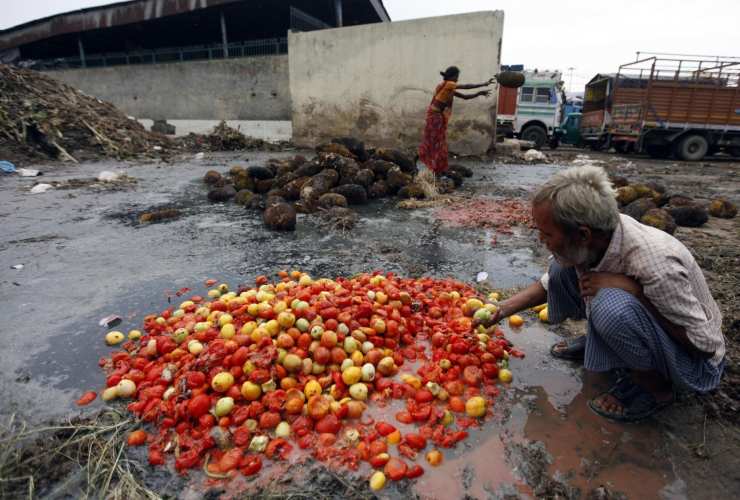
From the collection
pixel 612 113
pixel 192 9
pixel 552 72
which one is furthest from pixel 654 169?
pixel 192 9

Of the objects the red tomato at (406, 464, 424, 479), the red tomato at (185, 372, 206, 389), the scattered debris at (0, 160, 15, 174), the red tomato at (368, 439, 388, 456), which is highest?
the scattered debris at (0, 160, 15, 174)

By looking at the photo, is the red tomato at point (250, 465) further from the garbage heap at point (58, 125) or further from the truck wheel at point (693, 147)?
the truck wheel at point (693, 147)

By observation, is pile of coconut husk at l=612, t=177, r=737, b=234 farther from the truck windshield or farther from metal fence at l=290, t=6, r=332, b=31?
metal fence at l=290, t=6, r=332, b=31

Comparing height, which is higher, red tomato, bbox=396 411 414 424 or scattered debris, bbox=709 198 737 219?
scattered debris, bbox=709 198 737 219

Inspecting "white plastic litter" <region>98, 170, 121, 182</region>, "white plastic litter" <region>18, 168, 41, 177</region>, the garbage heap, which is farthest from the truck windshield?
"white plastic litter" <region>18, 168, 41, 177</region>

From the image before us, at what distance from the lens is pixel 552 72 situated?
60.6 ft

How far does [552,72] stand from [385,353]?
1978 centimetres

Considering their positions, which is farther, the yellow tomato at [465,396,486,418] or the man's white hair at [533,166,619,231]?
the yellow tomato at [465,396,486,418]

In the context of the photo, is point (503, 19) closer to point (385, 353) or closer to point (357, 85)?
point (357, 85)

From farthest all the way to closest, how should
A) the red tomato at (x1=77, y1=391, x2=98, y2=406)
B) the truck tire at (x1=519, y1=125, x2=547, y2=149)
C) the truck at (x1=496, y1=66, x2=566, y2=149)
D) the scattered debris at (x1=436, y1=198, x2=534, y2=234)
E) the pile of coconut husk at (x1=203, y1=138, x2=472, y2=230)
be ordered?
1. the truck tire at (x1=519, y1=125, x2=547, y2=149)
2. the truck at (x1=496, y1=66, x2=566, y2=149)
3. the pile of coconut husk at (x1=203, y1=138, x2=472, y2=230)
4. the scattered debris at (x1=436, y1=198, x2=534, y2=234)
5. the red tomato at (x1=77, y1=391, x2=98, y2=406)

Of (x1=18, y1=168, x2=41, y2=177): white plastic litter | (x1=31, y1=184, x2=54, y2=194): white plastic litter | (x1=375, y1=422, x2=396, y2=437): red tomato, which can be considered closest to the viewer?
(x1=375, y1=422, x2=396, y2=437): red tomato

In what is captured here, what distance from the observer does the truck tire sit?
18734mm

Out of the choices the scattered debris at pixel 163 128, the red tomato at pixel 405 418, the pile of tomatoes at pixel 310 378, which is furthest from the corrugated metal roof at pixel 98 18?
the red tomato at pixel 405 418

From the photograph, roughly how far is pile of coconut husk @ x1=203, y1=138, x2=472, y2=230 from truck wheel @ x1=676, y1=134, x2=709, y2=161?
11.7 meters
